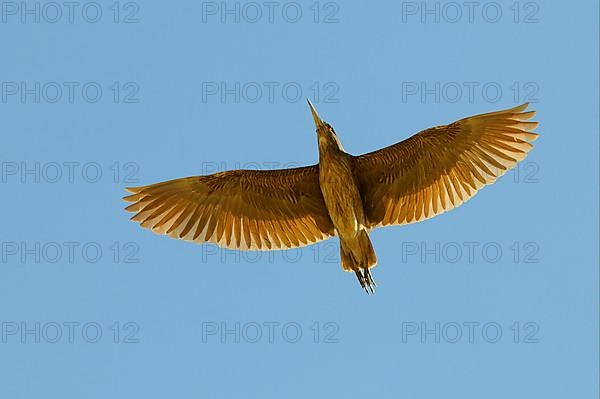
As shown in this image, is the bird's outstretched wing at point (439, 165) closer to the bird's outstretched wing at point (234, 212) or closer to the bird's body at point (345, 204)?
the bird's body at point (345, 204)

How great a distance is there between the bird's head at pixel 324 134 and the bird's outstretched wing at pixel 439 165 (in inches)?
20.8

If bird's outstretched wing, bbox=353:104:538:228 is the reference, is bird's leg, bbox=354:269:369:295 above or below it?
below

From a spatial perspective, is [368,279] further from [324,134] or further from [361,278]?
[324,134]

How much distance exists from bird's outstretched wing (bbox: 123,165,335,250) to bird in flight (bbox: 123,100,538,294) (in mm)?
17

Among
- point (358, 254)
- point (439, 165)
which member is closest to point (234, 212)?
point (358, 254)

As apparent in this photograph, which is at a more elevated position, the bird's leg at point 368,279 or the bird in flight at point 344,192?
the bird in flight at point 344,192

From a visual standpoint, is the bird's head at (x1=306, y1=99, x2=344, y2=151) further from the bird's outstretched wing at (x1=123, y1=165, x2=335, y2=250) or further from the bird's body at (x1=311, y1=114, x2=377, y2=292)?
Result: the bird's outstretched wing at (x1=123, y1=165, x2=335, y2=250)

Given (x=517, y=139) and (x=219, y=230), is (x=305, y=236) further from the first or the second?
(x=517, y=139)

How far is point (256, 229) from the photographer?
1892 centimetres

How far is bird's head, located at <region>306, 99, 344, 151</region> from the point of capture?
17688 mm

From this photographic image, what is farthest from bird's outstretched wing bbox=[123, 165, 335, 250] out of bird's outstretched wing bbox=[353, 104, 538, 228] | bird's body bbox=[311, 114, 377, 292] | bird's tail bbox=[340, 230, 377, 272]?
bird's outstretched wing bbox=[353, 104, 538, 228]

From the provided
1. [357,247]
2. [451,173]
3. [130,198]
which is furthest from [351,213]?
[130,198]

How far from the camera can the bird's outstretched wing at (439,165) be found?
707 inches

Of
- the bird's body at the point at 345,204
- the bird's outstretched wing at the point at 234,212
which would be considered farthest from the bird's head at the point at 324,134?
the bird's outstretched wing at the point at 234,212
